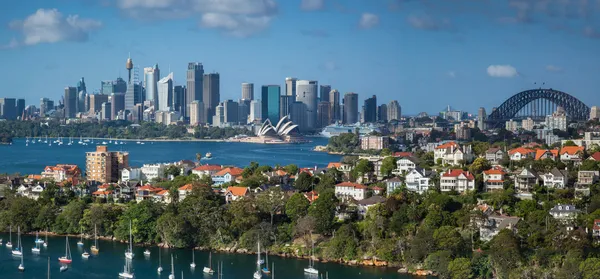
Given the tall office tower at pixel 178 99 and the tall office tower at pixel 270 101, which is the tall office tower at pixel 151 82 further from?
the tall office tower at pixel 270 101

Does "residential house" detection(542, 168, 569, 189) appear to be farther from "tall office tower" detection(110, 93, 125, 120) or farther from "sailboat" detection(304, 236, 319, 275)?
Result: "tall office tower" detection(110, 93, 125, 120)

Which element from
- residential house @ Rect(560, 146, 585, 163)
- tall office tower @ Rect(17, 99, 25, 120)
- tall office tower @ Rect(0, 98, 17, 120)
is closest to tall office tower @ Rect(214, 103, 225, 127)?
tall office tower @ Rect(17, 99, 25, 120)

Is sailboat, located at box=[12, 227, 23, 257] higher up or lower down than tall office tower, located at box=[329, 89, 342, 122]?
lower down

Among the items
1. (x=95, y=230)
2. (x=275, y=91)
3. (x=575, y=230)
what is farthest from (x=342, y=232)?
(x=275, y=91)

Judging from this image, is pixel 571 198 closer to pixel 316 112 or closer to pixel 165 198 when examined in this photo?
pixel 165 198

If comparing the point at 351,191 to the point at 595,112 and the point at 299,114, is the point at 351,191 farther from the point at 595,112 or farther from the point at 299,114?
the point at 299,114

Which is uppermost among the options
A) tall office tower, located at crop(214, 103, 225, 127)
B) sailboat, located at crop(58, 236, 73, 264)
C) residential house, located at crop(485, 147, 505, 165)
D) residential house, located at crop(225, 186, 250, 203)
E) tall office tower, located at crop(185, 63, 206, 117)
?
tall office tower, located at crop(185, 63, 206, 117)

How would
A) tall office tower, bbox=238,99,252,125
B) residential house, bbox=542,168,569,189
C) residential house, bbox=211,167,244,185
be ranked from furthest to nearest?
tall office tower, bbox=238,99,252,125, residential house, bbox=211,167,244,185, residential house, bbox=542,168,569,189

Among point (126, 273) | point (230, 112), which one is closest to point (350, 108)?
point (230, 112)

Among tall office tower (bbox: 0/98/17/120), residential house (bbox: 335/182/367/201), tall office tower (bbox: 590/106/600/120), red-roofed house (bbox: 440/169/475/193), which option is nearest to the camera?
red-roofed house (bbox: 440/169/475/193)
